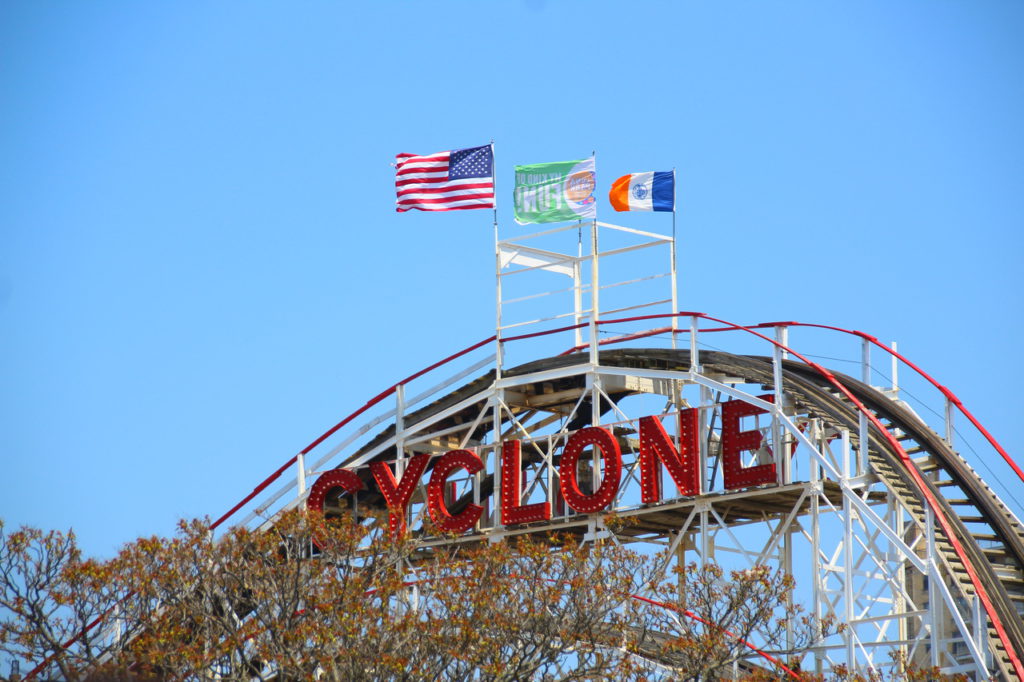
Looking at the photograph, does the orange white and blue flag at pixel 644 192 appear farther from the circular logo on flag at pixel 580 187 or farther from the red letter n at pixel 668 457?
the red letter n at pixel 668 457

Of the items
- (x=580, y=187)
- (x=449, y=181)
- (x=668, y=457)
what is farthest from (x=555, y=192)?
(x=668, y=457)

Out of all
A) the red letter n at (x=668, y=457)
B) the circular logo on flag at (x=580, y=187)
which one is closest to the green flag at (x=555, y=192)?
the circular logo on flag at (x=580, y=187)

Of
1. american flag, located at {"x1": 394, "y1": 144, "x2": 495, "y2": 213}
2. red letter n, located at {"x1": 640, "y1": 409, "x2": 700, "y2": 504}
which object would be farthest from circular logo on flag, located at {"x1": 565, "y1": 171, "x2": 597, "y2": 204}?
red letter n, located at {"x1": 640, "y1": 409, "x2": 700, "y2": 504}

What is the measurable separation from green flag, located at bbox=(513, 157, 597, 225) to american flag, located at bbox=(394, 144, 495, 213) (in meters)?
1.39

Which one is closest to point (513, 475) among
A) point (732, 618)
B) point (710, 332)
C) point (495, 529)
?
point (495, 529)

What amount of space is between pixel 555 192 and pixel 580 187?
689 millimetres

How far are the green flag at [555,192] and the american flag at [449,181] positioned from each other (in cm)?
139

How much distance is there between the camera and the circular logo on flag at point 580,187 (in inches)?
1918

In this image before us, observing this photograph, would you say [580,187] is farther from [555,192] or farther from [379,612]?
[379,612]

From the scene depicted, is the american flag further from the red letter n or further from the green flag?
the red letter n

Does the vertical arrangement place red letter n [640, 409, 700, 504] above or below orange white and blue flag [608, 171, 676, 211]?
below

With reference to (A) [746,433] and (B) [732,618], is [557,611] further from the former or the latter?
(A) [746,433]

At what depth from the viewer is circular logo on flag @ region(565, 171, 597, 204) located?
48.7 meters

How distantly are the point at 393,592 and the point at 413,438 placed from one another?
39.3 ft
